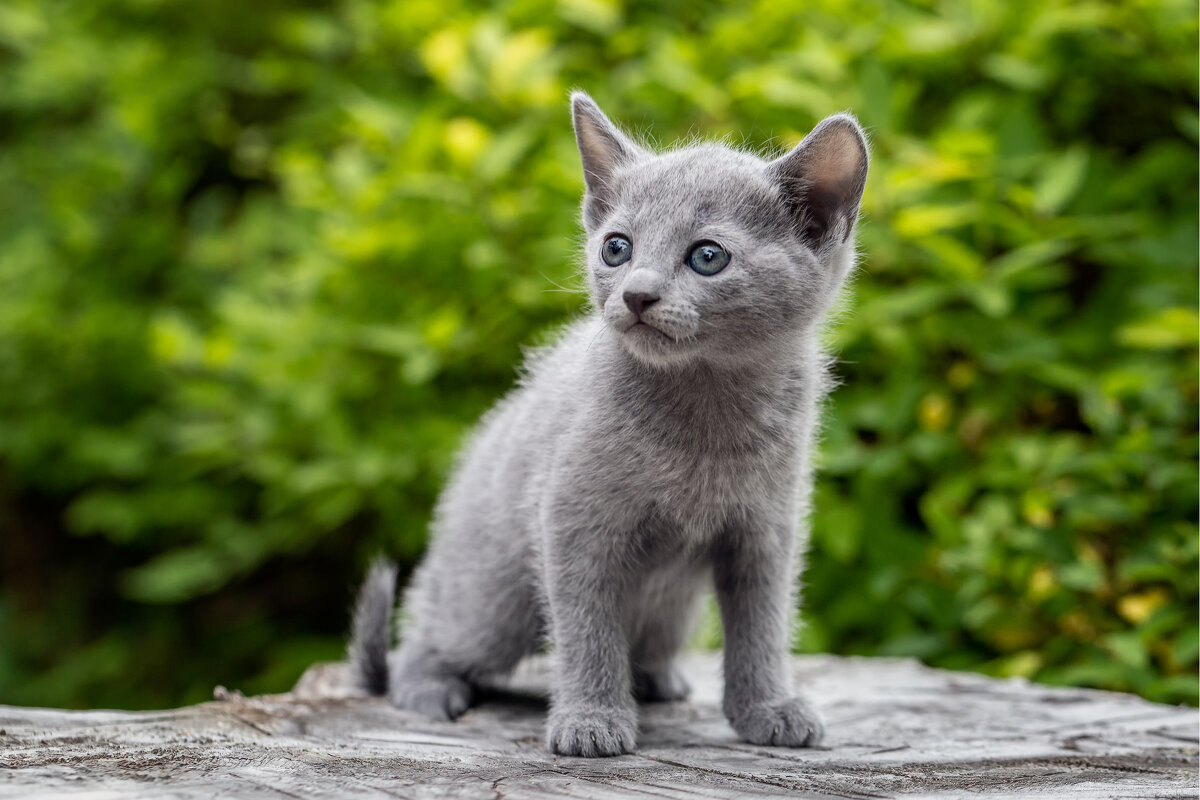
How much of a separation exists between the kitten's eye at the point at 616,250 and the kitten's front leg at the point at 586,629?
64 cm

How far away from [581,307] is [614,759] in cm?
141

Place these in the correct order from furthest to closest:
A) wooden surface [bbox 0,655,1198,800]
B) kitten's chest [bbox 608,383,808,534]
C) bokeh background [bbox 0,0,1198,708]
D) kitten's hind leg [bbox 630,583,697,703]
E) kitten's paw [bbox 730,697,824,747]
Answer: bokeh background [bbox 0,0,1198,708] → kitten's hind leg [bbox 630,583,697,703] → kitten's paw [bbox 730,697,824,747] → kitten's chest [bbox 608,383,808,534] → wooden surface [bbox 0,655,1198,800]

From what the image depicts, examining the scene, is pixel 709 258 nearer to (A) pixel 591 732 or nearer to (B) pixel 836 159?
(B) pixel 836 159

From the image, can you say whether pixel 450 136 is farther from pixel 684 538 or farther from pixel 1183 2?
pixel 1183 2

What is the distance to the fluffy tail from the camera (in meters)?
3.33

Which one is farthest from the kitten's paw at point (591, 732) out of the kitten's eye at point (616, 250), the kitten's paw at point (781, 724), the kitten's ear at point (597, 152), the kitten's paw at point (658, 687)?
the kitten's ear at point (597, 152)

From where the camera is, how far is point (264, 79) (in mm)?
5367

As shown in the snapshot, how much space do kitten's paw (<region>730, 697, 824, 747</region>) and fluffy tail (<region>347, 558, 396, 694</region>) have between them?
3.70ft

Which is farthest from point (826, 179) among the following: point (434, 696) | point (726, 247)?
point (434, 696)

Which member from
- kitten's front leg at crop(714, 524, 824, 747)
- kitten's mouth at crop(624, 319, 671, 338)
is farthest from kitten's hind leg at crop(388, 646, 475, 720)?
kitten's mouth at crop(624, 319, 671, 338)

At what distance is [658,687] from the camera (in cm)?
336

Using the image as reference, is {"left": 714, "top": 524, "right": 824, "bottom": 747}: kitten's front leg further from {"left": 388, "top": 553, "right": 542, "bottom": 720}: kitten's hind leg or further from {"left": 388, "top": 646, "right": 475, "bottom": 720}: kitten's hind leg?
{"left": 388, "top": 646, "right": 475, "bottom": 720}: kitten's hind leg

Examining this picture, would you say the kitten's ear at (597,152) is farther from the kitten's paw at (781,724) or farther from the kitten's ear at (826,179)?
the kitten's paw at (781,724)

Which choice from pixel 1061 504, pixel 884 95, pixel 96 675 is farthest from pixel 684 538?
pixel 96 675
